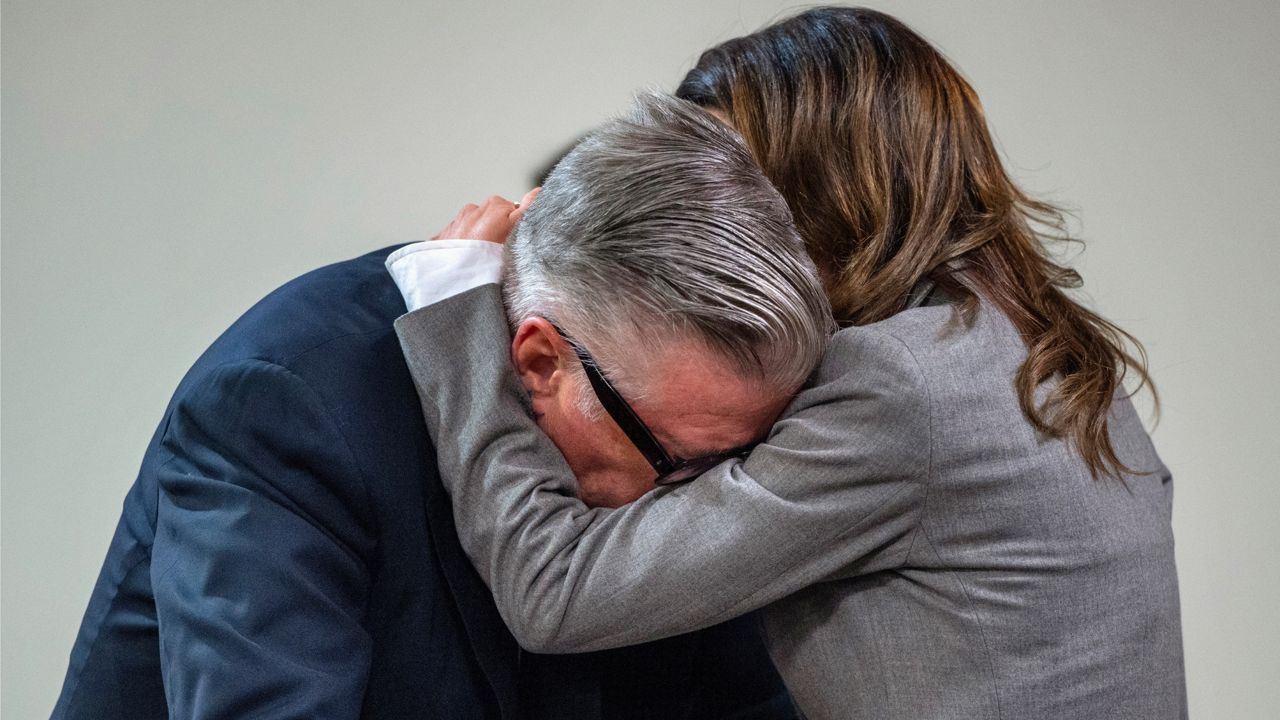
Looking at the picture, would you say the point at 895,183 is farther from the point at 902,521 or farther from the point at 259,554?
the point at 259,554

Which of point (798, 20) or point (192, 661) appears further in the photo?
point (798, 20)

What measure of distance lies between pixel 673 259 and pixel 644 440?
197 millimetres

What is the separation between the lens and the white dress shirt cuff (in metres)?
1.12

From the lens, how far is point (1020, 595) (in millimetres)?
1042

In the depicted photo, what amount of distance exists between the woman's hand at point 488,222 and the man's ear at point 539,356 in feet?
0.47

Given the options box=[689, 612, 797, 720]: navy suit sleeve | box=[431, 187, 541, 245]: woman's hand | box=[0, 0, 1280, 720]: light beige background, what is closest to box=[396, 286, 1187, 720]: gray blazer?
box=[431, 187, 541, 245]: woman's hand

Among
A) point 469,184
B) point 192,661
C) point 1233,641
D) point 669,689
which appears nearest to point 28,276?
point 469,184

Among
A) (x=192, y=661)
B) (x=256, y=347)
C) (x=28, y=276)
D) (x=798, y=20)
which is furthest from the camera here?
(x=28, y=276)

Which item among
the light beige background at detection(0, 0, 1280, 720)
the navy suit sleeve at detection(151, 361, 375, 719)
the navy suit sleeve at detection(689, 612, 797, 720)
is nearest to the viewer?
the navy suit sleeve at detection(151, 361, 375, 719)

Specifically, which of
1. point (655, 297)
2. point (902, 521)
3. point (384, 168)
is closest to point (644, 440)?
point (655, 297)

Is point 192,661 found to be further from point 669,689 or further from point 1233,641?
point 1233,641

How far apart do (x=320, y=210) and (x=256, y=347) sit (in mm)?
848

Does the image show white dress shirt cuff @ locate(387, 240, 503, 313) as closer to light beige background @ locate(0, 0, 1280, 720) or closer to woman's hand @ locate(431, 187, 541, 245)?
woman's hand @ locate(431, 187, 541, 245)

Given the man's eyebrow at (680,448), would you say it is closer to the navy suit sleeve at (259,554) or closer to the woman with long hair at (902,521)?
the woman with long hair at (902,521)
